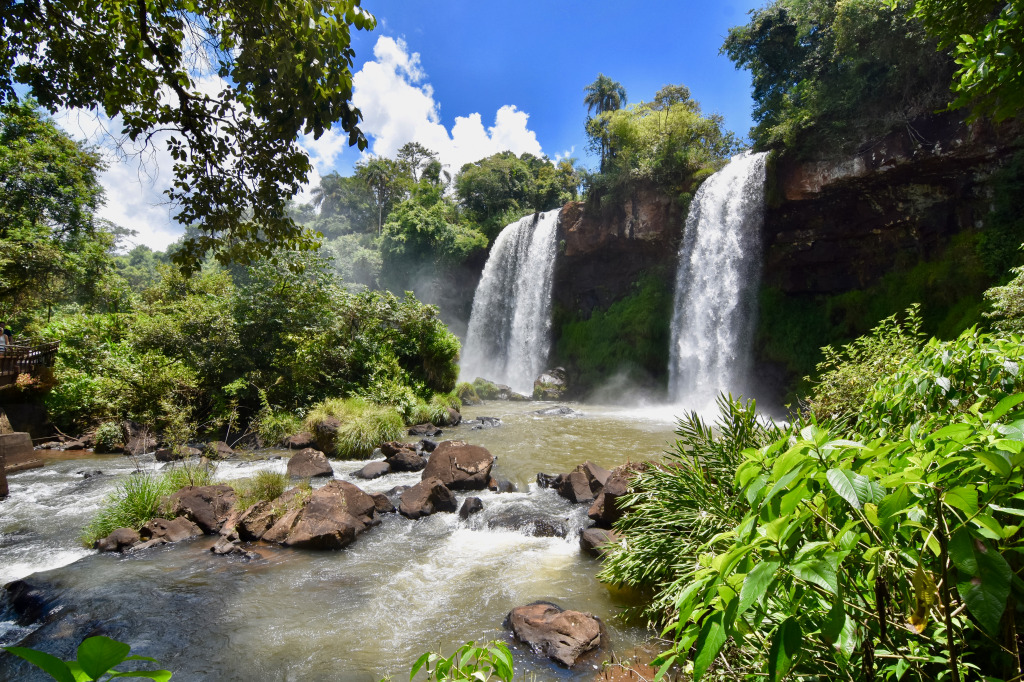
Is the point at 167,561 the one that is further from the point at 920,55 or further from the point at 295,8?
the point at 920,55

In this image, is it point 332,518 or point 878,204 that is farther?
point 878,204

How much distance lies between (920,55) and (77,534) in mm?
20853

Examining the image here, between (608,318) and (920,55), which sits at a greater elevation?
(920,55)

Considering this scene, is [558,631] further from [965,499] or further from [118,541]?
[118,541]

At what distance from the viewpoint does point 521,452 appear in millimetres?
11492

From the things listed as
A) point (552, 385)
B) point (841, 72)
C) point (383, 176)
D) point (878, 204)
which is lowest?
point (552, 385)

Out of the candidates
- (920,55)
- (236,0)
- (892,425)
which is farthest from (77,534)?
(920,55)

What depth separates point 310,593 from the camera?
16.7ft

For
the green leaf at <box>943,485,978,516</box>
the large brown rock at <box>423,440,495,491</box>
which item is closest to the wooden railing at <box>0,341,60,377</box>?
the large brown rock at <box>423,440,495,491</box>

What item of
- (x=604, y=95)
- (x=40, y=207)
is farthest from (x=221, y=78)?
(x=604, y=95)

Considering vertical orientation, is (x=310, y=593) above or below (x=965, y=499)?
below

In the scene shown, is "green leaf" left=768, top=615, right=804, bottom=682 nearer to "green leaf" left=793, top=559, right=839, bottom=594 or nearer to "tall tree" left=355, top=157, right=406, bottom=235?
"green leaf" left=793, top=559, right=839, bottom=594

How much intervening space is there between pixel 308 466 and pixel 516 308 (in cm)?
1942

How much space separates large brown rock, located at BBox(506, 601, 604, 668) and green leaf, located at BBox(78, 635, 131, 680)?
11.9 feet
